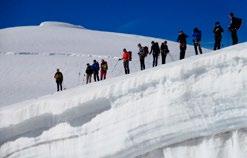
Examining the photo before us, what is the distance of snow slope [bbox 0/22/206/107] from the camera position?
3378 centimetres

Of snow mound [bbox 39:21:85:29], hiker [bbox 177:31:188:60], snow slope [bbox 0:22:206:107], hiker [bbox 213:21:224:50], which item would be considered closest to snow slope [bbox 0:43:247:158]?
hiker [bbox 213:21:224:50]

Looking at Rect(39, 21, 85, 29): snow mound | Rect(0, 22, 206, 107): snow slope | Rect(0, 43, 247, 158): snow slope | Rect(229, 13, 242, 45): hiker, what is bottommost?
Rect(0, 43, 247, 158): snow slope

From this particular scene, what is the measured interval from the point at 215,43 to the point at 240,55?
15.5 feet

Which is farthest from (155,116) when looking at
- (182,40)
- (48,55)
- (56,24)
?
(56,24)

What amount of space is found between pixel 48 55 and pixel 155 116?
1412 inches

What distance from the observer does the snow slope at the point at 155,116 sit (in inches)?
427

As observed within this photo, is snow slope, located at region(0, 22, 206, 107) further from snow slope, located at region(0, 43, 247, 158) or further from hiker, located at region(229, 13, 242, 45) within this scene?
hiker, located at region(229, 13, 242, 45)

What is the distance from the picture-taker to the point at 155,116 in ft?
38.4

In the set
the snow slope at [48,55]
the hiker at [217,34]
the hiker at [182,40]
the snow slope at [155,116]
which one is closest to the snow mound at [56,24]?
the snow slope at [48,55]

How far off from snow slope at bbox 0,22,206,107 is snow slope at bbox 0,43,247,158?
12145mm

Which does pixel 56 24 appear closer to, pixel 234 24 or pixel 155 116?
pixel 234 24

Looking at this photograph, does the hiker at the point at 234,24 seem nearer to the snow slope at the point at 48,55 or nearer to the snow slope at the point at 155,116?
the snow slope at the point at 155,116

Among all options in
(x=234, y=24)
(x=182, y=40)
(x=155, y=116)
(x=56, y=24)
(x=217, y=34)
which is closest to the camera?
(x=155, y=116)

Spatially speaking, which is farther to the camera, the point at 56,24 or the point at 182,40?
the point at 56,24
